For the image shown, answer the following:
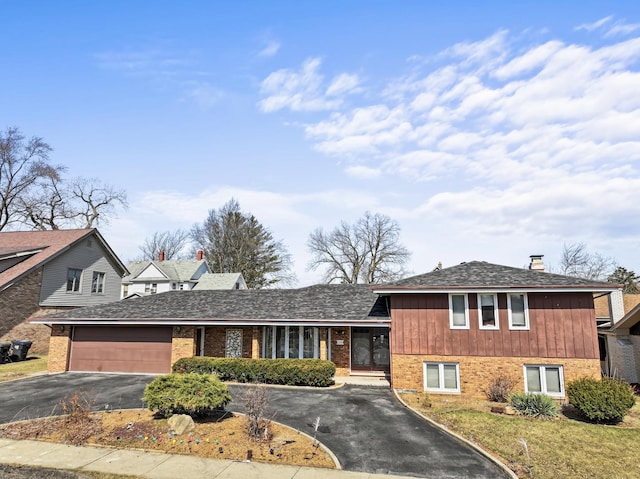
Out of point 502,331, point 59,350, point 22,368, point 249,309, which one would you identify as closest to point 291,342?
point 249,309

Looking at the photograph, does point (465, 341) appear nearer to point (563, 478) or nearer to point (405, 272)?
point (563, 478)

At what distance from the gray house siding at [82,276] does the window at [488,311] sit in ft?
87.5

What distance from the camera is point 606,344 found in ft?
66.8

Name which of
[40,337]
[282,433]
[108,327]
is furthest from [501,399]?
[40,337]

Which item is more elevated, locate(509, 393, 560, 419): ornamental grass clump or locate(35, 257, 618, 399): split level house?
locate(35, 257, 618, 399): split level house

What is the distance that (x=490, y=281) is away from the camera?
611 inches

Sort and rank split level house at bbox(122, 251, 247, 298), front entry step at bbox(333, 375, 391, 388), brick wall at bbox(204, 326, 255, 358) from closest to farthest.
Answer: front entry step at bbox(333, 375, 391, 388)
brick wall at bbox(204, 326, 255, 358)
split level house at bbox(122, 251, 247, 298)

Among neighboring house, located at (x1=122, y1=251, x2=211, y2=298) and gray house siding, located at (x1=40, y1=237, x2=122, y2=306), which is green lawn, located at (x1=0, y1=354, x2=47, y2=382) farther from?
neighboring house, located at (x1=122, y1=251, x2=211, y2=298)

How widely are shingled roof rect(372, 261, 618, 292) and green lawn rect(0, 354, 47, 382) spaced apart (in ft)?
56.1

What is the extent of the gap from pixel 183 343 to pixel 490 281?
46.7ft

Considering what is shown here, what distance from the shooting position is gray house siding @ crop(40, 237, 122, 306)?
1040 inches

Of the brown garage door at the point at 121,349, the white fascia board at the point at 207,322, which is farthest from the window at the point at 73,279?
the brown garage door at the point at 121,349

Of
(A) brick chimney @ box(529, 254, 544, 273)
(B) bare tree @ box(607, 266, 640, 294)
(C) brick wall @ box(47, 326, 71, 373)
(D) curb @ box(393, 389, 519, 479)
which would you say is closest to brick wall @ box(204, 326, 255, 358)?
(C) brick wall @ box(47, 326, 71, 373)

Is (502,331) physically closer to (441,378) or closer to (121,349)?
(441,378)
